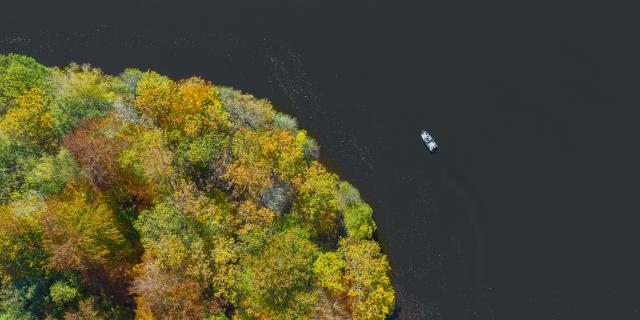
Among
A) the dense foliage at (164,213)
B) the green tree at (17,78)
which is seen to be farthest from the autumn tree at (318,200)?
the green tree at (17,78)

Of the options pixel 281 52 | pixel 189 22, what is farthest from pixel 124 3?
pixel 281 52

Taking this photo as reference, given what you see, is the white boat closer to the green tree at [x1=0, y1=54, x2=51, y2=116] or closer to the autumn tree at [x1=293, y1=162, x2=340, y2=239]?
the autumn tree at [x1=293, y1=162, x2=340, y2=239]

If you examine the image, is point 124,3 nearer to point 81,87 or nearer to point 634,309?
point 81,87

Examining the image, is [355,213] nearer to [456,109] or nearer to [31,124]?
[456,109]

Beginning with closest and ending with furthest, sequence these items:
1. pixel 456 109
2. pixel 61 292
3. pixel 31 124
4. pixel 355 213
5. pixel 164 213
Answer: pixel 61 292 → pixel 164 213 → pixel 31 124 → pixel 355 213 → pixel 456 109

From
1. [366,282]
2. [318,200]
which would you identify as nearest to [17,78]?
[318,200]

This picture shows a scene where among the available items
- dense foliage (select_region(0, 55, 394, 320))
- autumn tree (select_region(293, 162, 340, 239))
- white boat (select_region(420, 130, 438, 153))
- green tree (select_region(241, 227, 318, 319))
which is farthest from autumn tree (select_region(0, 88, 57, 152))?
white boat (select_region(420, 130, 438, 153))

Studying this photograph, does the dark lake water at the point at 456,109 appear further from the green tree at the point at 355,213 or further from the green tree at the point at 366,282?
the green tree at the point at 366,282
